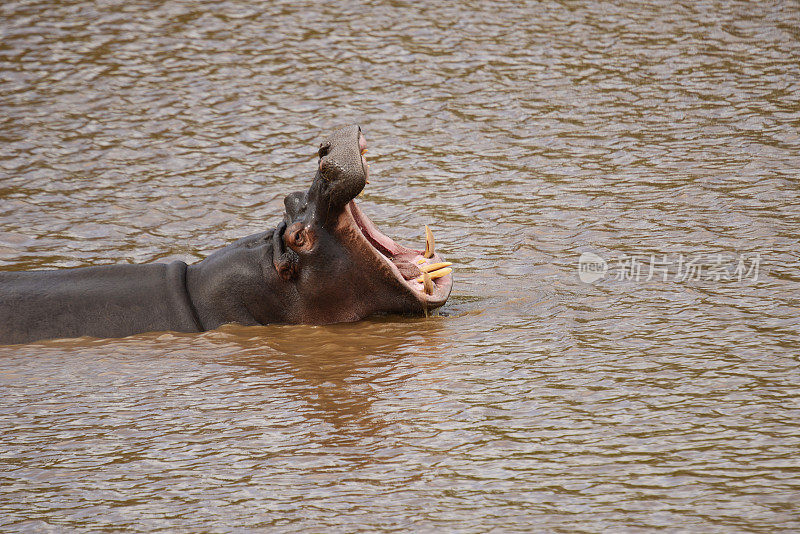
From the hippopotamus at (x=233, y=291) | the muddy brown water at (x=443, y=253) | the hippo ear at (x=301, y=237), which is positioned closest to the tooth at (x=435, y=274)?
the hippopotamus at (x=233, y=291)

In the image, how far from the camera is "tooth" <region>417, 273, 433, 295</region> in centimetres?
539

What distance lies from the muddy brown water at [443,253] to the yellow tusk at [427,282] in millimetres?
187

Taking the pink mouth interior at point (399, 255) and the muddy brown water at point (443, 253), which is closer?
the muddy brown water at point (443, 253)

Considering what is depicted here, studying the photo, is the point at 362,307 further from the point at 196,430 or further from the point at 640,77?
the point at 640,77

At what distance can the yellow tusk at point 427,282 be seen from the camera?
5.39m

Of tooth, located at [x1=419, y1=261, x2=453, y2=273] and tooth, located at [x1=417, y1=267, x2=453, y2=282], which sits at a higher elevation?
tooth, located at [x1=419, y1=261, x2=453, y2=273]

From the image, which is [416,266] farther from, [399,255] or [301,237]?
[301,237]

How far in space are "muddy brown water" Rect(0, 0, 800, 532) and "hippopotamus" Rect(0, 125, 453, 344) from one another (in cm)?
11

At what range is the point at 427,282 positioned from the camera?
5.39m

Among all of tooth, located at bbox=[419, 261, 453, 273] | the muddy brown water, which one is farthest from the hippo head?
the muddy brown water

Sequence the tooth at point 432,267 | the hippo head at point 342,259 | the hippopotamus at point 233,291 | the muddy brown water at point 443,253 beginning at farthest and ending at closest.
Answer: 1. the tooth at point 432,267
2. the hippopotamus at point 233,291
3. the hippo head at point 342,259
4. the muddy brown water at point 443,253

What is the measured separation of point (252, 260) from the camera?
17.3 feet

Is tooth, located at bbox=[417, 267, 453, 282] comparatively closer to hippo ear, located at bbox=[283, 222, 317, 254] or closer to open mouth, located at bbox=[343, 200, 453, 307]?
open mouth, located at bbox=[343, 200, 453, 307]

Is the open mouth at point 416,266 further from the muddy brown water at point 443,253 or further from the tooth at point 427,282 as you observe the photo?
the muddy brown water at point 443,253
